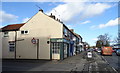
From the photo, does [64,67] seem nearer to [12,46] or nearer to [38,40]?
[38,40]

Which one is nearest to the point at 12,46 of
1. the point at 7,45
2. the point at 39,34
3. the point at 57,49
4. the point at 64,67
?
the point at 7,45

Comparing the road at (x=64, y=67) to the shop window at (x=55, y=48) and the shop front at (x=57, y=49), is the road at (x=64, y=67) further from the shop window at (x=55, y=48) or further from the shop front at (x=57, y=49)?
the shop window at (x=55, y=48)

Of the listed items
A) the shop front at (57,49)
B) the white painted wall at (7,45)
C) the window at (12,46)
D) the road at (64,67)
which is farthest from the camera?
the white painted wall at (7,45)

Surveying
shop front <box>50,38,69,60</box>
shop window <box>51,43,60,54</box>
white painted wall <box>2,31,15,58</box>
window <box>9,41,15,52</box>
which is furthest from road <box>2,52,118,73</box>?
white painted wall <box>2,31,15,58</box>

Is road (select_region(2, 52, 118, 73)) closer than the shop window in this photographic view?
Yes

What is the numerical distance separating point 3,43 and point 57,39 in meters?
10.9

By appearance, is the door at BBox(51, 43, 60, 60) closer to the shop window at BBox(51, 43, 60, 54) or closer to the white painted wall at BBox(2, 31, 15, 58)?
the shop window at BBox(51, 43, 60, 54)

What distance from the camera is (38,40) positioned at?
76.4 feet

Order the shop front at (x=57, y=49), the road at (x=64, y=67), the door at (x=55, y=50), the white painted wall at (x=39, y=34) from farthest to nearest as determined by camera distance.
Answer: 1. the white painted wall at (x=39, y=34)
2. the door at (x=55, y=50)
3. the shop front at (x=57, y=49)
4. the road at (x=64, y=67)

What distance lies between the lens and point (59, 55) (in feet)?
72.6

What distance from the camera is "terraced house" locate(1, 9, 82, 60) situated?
22438 millimetres

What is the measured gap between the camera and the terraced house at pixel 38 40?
22438 mm

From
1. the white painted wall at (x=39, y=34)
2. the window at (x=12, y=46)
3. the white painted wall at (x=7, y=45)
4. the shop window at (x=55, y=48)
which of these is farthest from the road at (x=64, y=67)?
the white painted wall at (x=7, y=45)

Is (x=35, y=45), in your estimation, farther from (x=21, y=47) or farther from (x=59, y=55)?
(x=59, y=55)
